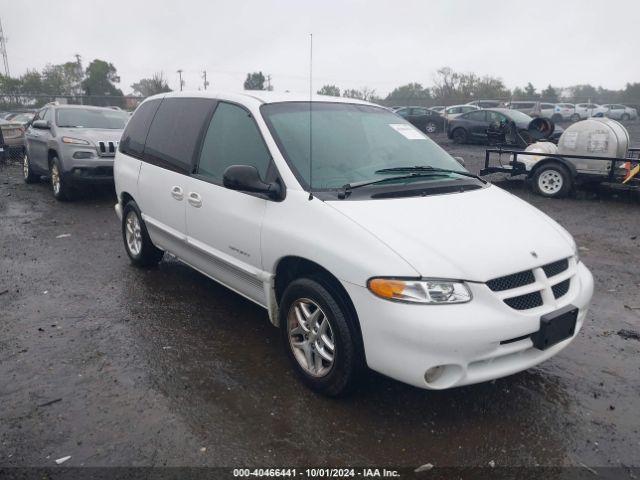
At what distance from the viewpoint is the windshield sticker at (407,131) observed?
418 cm

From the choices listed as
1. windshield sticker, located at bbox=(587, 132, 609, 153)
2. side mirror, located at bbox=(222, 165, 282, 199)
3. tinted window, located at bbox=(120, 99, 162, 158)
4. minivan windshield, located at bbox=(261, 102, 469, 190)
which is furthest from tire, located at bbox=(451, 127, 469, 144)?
side mirror, located at bbox=(222, 165, 282, 199)

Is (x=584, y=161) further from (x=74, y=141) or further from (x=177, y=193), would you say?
(x=74, y=141)

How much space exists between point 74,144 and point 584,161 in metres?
9.52

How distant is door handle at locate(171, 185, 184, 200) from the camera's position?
435 centimetres

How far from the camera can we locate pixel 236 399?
3.23m

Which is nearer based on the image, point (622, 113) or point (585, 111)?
point (585, 111)

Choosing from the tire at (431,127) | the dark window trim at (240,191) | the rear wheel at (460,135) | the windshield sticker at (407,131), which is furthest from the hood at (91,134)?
the tire at (431,127)

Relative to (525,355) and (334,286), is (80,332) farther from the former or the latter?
(525,355)

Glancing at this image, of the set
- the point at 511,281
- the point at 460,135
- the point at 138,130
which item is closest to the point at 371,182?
the point at 511,281

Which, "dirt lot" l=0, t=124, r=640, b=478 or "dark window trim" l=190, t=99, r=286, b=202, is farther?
"dark window trim" l=190, t=99, r=286, b=202

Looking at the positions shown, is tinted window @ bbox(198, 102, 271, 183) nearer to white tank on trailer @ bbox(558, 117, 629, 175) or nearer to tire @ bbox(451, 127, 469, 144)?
white tank on trailer @ bbox(558, 117, 629, 175)

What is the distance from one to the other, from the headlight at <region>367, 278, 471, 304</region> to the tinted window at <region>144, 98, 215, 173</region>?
2329 mm

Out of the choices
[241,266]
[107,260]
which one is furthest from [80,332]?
[107,260]

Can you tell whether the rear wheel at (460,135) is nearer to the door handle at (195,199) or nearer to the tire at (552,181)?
the tire at (552,181)
